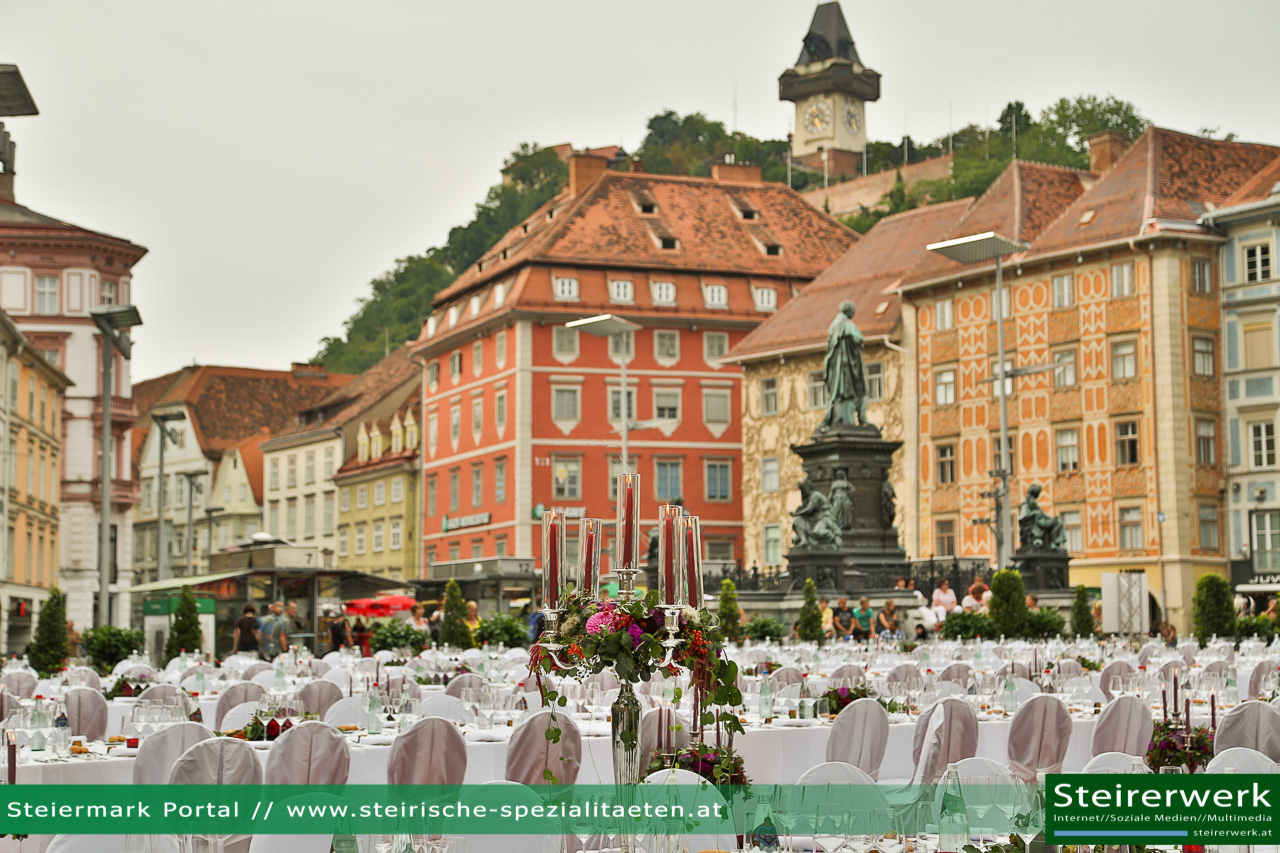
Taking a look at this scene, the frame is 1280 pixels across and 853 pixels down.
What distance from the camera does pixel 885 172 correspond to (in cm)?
11544

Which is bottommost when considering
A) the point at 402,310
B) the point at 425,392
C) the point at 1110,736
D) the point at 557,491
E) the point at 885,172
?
the point at 1110,736

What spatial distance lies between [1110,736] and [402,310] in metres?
90.5

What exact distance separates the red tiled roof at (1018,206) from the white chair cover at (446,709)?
40.3 metres

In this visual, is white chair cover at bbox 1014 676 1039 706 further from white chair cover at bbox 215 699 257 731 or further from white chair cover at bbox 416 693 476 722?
white chair cover at bbox 215 699 257 731

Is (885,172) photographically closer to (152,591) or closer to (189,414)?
(189,414)

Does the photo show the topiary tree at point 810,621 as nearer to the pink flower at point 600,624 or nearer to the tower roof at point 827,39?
the pink flower at point 600,624

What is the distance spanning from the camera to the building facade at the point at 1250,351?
46750 mm

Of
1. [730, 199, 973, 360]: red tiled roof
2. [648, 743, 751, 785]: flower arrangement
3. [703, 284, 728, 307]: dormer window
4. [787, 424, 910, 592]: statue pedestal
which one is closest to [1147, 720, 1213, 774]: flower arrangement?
[648, 743, 751, 785]: flower arrangement

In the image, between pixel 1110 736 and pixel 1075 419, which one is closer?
pixel 1110 736

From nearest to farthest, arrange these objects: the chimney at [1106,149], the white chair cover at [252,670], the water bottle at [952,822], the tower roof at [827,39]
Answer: the water bottle at [952,822], the white chair cover at [252,670], the chimney at [1106,149], the tower roof at [827,39]

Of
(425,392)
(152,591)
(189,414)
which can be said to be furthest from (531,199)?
(152,591)

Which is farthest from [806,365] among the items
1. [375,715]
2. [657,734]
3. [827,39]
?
[827,39]

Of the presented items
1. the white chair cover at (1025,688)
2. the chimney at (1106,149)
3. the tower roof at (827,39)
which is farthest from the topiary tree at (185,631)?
the tower roof at (827,39)

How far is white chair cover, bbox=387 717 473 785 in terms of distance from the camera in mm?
9617
